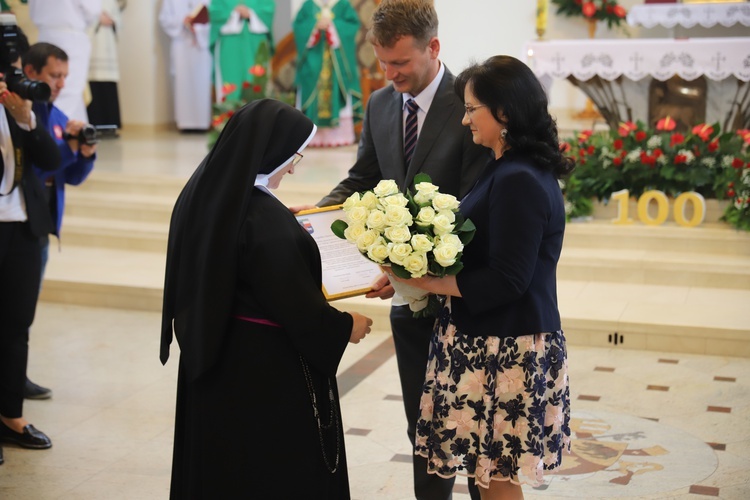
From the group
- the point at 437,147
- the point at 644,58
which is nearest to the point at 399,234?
the point at 437,147

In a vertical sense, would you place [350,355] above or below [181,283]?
below

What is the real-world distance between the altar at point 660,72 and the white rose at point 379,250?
5928 millimetres

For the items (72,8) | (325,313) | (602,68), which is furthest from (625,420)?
(72,8)

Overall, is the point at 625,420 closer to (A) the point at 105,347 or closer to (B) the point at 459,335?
(B) the point at 459,335

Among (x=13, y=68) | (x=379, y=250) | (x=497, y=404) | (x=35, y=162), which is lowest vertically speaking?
(x=497, y=404)

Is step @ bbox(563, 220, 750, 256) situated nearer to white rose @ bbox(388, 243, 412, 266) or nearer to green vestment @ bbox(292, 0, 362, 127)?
white rose @ bbox(388, 243, 412, 266)

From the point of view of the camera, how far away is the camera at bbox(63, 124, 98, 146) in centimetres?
457

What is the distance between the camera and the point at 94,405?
195 inches

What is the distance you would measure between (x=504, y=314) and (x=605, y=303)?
3.70 meters

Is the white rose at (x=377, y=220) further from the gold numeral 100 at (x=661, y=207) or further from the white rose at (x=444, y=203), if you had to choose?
the gold numeral 100 at (x=661, y=207)

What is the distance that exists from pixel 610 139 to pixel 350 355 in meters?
3.21

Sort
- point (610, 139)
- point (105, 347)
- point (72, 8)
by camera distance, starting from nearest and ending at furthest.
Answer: point (105, 347) < point (610, 139) < point (72, 8)

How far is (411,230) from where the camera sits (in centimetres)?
257

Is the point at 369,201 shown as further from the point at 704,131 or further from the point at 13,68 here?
the point at 704,131
